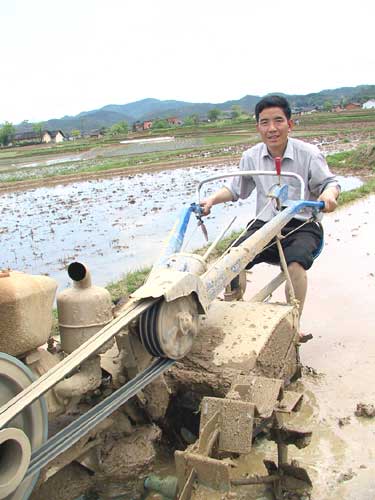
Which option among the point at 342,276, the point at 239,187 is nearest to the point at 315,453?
the point at 239,187

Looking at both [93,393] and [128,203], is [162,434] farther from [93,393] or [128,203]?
[128,203]

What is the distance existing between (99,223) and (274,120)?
875cm

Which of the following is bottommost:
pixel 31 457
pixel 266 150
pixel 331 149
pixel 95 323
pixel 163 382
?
pixel 331 149

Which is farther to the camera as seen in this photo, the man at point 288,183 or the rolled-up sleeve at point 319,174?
the rolled-up sleeve at point 319,174

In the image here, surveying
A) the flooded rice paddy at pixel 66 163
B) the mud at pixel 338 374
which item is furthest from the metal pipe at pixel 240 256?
the flooded rice paddy at pixel 66 163

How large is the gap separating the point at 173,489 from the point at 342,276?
4.37 meters

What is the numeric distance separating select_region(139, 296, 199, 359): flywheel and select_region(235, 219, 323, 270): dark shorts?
5.35ft

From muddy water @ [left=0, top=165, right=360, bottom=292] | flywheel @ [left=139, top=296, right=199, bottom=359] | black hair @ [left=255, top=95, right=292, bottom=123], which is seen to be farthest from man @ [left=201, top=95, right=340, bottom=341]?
flywheel @ [left=139, top=296, right=199, bottom=359]

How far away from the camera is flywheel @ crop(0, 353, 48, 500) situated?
184cm

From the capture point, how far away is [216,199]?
4.39m

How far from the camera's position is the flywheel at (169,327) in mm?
2328

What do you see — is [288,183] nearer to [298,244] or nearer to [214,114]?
[298,244]

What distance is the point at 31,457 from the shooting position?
2020 mm

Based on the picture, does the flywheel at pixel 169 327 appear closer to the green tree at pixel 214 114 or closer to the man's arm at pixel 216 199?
the man's arm at pixel 216 199
